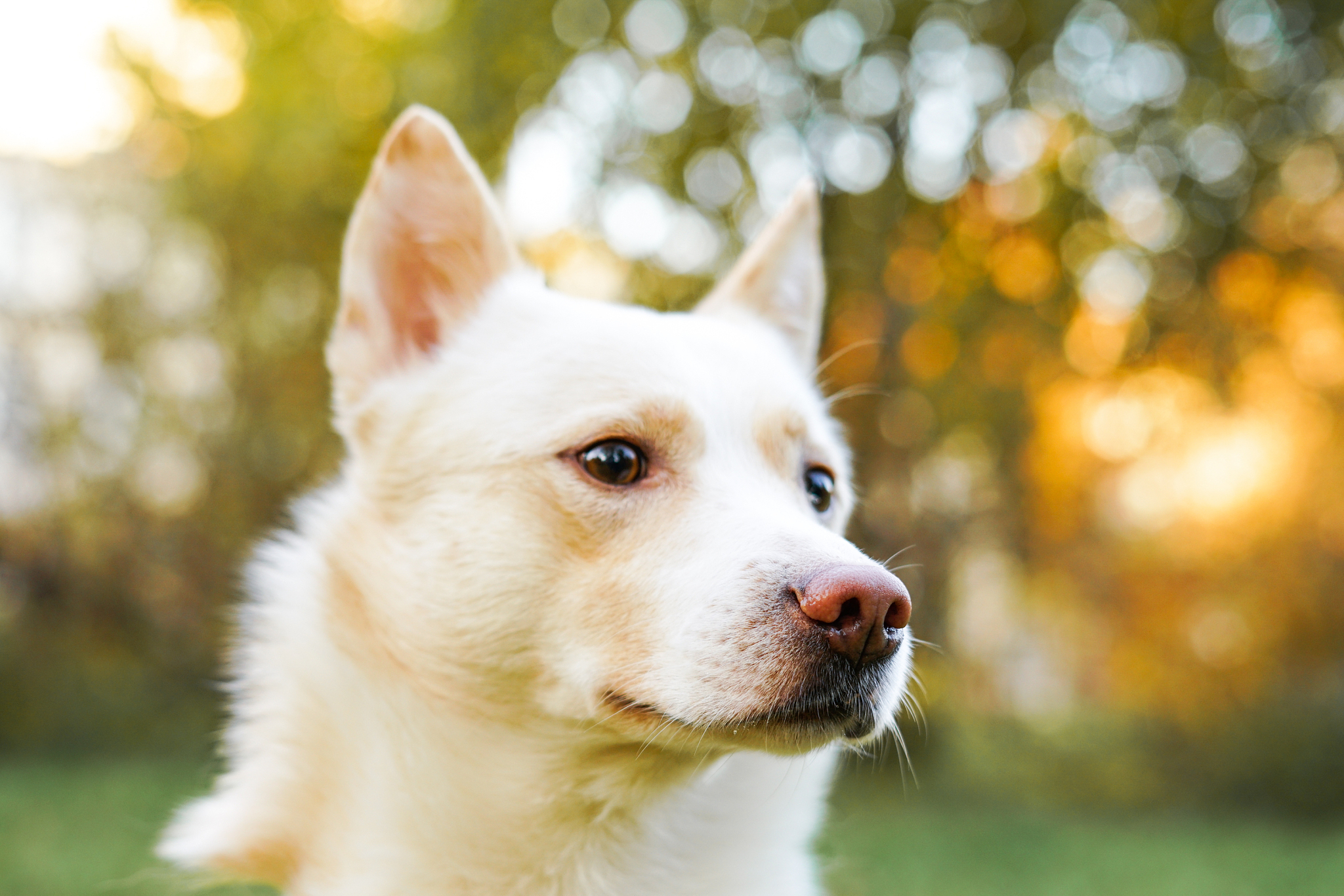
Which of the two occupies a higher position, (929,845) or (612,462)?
(612,462)

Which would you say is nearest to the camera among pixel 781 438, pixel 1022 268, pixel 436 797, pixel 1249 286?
pixel 436 797

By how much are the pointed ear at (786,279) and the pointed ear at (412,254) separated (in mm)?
760

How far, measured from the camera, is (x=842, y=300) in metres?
10.2

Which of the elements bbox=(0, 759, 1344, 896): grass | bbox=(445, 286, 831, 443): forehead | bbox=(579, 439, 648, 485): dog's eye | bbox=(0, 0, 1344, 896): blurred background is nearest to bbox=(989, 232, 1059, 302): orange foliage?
bbox=(0, 0, 1344, 896): blurred background

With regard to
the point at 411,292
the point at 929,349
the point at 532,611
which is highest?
the point at 411,292

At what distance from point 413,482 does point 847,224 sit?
28.3 feet

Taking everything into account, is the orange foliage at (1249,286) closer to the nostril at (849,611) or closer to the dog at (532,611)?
the dog at (532,611)

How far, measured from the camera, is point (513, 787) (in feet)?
7.52

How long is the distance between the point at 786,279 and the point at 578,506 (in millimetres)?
1346

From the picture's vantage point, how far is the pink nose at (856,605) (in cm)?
183

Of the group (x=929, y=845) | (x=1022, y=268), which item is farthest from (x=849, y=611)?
(x=1022, y=268)

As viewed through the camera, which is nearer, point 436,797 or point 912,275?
point 436,797

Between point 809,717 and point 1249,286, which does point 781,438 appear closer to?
point 809,717

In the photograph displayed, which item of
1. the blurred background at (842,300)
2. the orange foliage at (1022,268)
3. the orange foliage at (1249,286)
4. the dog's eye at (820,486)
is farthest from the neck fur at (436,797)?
the orange foliage at (1249,286)
